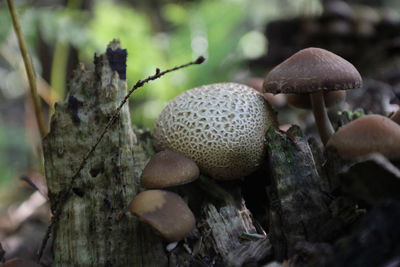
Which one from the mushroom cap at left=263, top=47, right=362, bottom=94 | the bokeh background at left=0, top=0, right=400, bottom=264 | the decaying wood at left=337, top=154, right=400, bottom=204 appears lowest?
the bokeh background at left=0, top=0, right=400, bottom=264

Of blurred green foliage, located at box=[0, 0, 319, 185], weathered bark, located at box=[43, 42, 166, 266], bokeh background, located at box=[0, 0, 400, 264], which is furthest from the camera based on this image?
blurred green foliage, located at box=[0, 0, 319, 185]

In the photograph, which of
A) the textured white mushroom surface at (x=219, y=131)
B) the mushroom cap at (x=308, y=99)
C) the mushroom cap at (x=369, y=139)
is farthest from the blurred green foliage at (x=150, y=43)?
the mushroom cap at (x=369, y=139)

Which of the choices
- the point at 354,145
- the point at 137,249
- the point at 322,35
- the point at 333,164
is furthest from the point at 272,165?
the point at 322,35

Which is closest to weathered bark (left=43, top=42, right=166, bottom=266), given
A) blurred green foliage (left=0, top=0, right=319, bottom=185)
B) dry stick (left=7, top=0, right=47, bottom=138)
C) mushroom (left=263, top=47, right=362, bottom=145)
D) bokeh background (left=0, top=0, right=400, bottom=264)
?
dry stick (left=7, top=0, right=47, bottom=138)

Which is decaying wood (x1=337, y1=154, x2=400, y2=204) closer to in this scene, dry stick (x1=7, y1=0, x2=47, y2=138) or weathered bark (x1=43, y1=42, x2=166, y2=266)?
weathered bark (x1=43, y1=42, x2=166, y2=266)

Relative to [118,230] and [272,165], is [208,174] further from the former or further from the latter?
[118,230]

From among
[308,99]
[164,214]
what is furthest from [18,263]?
[308,99]
